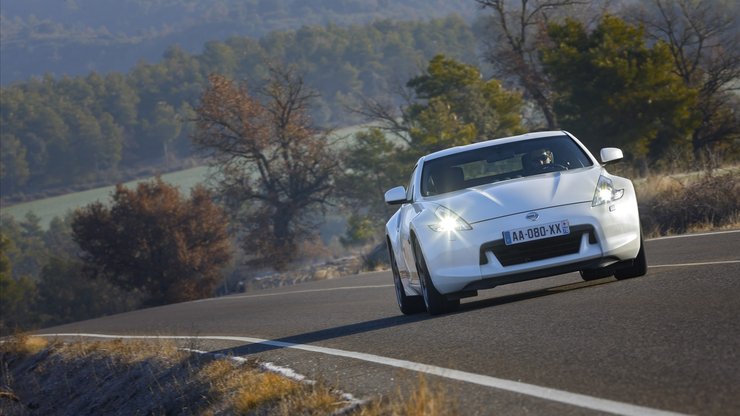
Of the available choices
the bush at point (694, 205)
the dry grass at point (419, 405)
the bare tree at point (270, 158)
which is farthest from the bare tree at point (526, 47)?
the dry grass at point (419, 405)

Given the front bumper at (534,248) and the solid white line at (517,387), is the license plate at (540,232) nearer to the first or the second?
the front bumper at (534,248)

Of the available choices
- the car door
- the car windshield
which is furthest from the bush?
the car door

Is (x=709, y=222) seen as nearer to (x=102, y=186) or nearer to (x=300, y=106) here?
(x=300, y=106)

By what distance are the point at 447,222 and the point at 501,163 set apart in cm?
156

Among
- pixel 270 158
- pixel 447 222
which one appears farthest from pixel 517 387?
pixel 270 158

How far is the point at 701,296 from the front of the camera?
30.8 ft

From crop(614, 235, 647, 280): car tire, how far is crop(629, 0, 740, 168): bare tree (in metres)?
32.7

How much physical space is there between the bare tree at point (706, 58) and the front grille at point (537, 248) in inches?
1335

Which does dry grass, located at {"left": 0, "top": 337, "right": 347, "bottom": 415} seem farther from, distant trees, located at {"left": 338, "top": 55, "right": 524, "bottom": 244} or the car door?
distant trees, located at {"left": 338, "top": 55, "right": 524, "bottom": 244}

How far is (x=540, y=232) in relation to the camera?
10195 mm

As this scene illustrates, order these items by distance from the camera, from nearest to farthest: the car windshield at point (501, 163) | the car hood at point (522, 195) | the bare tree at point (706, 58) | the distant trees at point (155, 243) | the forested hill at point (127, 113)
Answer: the car hood at point (522, 195) → the car windshield at point (501, 163) → the bare tree at point (706, 58) → the distant trees at point (155, 243) → the forested hill at point (127, 113)

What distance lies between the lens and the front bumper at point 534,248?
10234 millimetres

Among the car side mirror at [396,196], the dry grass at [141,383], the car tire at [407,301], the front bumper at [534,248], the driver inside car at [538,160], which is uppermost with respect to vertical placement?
the driver inside car at [538,160]

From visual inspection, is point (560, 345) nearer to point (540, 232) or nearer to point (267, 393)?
point (267, 393)
